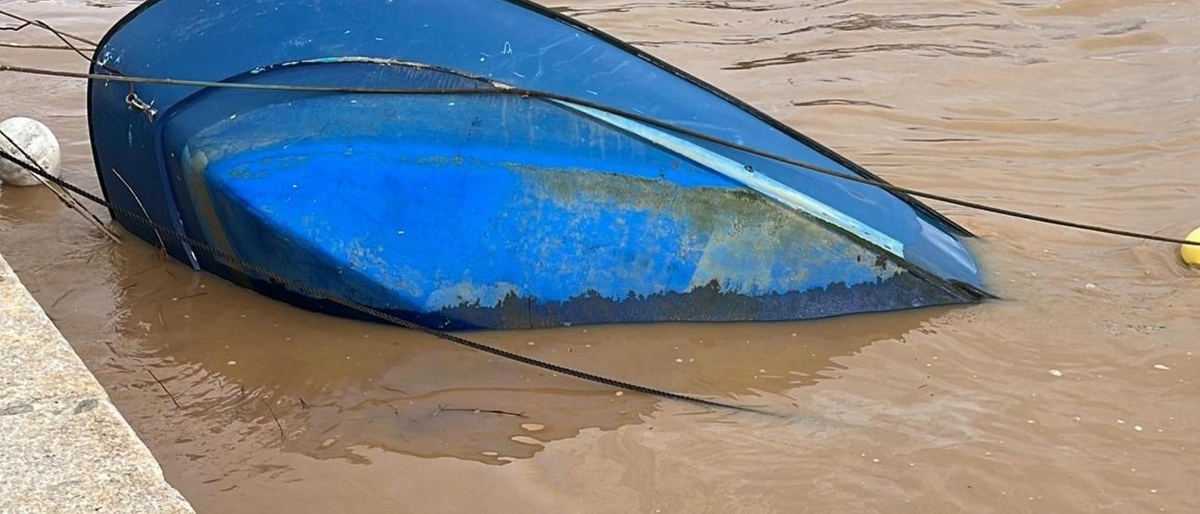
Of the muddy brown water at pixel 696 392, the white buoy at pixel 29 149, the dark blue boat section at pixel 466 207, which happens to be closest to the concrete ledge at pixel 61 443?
the muddy brown water at pixel 696 392

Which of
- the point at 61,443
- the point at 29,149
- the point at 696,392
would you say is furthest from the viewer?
the point at 29,149

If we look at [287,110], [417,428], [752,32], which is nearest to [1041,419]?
[417,428]

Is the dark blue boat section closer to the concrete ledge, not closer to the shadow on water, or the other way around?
the shadow on water

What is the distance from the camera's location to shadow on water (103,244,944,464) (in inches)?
133

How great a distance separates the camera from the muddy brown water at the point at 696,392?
125 inches

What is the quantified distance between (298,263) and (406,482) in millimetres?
973

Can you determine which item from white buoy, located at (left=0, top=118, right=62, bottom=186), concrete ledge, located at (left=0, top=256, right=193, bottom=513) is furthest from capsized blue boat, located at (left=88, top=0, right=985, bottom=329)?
white buoy, located at (left=0, top=118, right=62, bottom=186)

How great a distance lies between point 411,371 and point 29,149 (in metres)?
2.37

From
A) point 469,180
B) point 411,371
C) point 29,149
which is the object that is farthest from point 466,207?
point 29,149

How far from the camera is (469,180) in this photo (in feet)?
12.2

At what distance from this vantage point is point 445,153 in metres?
3.72

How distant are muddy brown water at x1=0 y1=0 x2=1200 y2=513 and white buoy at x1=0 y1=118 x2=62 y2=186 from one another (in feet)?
0.30

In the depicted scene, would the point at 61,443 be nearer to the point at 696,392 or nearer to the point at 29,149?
the point at 696,392

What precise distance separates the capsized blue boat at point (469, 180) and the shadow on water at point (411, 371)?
9 cm
